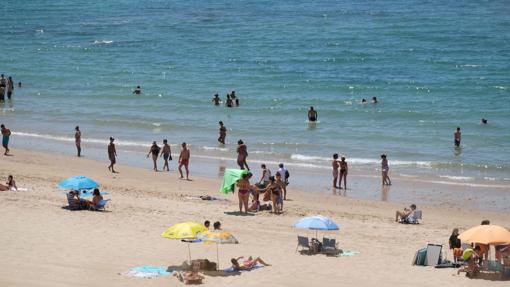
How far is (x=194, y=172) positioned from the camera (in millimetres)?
27188

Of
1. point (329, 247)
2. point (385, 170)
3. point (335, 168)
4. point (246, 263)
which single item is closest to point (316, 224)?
point (329, 247)

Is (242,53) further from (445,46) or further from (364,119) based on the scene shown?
(364,119)

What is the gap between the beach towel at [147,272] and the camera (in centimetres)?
1583

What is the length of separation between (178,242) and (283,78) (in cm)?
2723

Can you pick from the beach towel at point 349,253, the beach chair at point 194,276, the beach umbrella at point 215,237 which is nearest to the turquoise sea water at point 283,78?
the beach towel at point 349,253

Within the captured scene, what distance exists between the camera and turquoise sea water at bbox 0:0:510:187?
1257 inches

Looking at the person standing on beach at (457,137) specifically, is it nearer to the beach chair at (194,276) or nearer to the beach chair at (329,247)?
the beach chair at (329,247)

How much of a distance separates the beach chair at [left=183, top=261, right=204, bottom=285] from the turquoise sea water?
507 inches

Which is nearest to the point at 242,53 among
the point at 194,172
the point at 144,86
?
the point at 144,86

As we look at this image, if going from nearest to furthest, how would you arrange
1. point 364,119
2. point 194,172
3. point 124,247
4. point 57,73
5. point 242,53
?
1. point 124,247
2. point 194,172
3. point 364,119
4. point 57,73
5. point 242,53

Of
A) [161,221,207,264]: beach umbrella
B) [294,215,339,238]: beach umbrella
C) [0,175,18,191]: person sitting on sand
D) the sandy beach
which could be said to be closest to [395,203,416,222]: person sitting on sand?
the sandy beach

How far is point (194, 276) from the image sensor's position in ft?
51.6

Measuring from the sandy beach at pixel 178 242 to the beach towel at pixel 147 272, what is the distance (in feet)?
→ 0.52

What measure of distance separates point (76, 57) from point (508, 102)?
2442 cm
